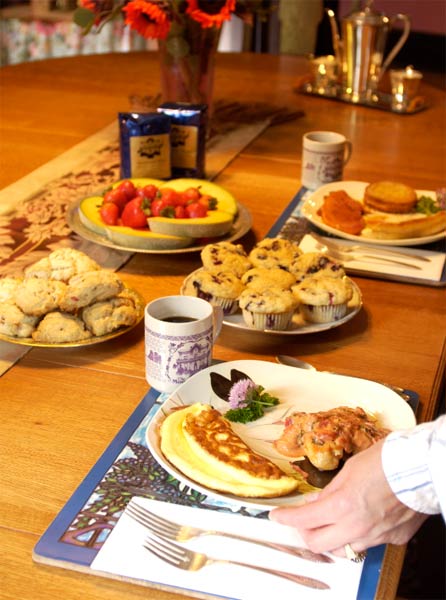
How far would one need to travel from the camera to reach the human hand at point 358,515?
794mm

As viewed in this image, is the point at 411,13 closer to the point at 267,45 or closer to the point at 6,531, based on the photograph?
the point at 267,45

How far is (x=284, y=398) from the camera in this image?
1042 millimetres

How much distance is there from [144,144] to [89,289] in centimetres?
68

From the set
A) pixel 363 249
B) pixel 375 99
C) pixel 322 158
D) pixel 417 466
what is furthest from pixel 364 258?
pixel 375 99

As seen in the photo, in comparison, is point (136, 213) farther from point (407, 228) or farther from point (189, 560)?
point (189, 560)

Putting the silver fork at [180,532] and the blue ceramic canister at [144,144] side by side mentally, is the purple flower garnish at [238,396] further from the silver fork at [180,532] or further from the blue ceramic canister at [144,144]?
the blue ceramic canister at [144,144]

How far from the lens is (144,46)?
194 inches

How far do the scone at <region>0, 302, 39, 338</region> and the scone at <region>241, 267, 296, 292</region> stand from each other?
0.33 metres

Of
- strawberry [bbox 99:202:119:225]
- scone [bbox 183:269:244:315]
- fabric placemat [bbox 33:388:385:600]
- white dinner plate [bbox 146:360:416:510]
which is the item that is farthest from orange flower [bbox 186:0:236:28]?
fabric placemat [bbox 33:388:385:600]

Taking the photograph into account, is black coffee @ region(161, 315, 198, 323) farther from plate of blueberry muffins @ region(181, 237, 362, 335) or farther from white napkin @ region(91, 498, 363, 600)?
white napkin @ region(91, 498, 363, 600)

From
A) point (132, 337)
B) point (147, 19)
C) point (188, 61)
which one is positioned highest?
point (147, 19)

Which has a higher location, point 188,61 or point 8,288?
point 188,61

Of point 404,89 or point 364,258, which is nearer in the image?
point 364,258

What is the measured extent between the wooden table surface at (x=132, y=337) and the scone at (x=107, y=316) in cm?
4
